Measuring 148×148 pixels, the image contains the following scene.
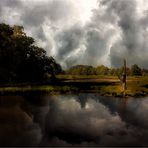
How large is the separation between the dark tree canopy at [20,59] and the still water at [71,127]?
4047cm

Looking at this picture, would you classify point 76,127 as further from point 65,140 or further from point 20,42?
point 20,42

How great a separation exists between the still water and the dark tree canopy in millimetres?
40468

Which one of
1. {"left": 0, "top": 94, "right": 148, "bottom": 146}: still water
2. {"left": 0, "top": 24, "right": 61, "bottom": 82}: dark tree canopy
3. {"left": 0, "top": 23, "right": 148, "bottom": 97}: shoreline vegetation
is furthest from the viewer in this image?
{"left": 0, "top": 24, "right": 61, "bottom": 82}: dark tree canopy

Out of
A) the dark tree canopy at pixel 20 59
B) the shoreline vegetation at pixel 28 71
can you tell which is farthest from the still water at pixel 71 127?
the dark tree canopy at pixel 20 59

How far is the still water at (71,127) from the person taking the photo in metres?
25.0

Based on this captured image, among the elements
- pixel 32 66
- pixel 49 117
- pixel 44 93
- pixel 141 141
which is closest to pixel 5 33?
pixel 32 66

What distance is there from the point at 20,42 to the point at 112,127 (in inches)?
2309

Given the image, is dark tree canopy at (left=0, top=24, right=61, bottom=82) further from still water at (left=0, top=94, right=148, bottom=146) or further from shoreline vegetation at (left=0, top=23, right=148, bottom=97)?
still water at (left=0, top=94, right=148, bottom=146)

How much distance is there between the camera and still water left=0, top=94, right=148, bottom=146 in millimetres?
25031

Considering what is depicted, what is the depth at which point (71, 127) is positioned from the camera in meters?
30.8

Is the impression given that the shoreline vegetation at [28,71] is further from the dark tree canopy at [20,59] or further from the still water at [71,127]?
the still water at [71,127]

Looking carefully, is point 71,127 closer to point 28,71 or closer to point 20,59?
point 20,59

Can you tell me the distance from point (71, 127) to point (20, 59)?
5741 centimetres

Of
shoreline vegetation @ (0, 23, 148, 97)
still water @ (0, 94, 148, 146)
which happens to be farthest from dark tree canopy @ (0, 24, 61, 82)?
still water @ (0, 94, 148, 146)
